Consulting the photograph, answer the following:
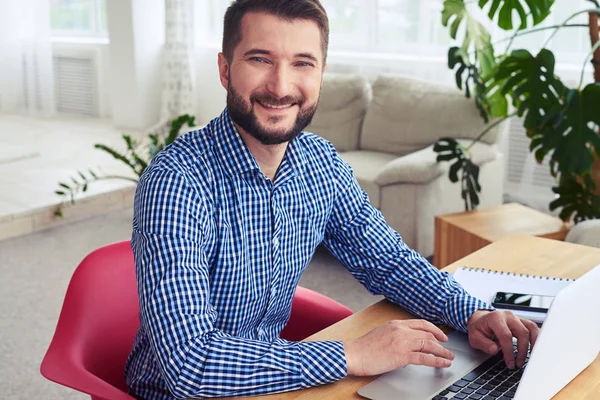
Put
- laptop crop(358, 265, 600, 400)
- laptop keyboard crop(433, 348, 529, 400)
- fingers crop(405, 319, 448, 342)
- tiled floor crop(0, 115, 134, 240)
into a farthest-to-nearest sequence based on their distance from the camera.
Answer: tiled floor crop(0, 115, 134, 240) → fingers crop(405, 319, 448, 342) → laptop keyboard crop(433, 348, 529, 400) → laptop crop(358, 265, 600, 400)

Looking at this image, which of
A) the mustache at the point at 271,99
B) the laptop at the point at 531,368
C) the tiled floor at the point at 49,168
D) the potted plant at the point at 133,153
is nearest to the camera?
the laptop at the point at 531,368

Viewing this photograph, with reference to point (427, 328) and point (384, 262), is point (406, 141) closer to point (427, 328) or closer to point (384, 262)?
point (384, 262)

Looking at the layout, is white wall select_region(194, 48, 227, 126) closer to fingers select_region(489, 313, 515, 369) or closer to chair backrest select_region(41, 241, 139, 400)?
chair backrest select_region(41, 241, 139, 400)

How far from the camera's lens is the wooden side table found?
3621 mm

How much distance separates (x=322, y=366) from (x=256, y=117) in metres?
0.48

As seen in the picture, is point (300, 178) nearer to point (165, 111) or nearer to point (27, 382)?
point (27, 382)

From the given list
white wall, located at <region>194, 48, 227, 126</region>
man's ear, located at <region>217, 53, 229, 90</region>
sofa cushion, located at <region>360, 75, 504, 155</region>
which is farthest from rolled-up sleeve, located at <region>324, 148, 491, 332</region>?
white wall, located at <region>194, 48, 227, 126</region>

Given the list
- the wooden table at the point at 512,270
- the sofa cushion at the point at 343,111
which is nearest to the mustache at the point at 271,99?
the wooden table at the point at 512,270

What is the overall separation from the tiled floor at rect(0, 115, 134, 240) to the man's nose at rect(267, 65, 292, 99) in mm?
3698

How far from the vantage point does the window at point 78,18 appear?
829 centimetres

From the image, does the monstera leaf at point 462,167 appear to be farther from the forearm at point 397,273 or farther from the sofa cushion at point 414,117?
the forearm at point 397,273

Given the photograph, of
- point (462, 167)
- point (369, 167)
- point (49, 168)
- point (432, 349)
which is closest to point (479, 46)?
point (462, 167)

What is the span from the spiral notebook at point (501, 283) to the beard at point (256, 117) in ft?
1.65

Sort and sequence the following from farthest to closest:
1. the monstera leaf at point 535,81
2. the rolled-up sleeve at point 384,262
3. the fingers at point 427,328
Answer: the monstera leaf at point 535,81
the rolled-up sleeve at point 384,262
the fingers at point 427,328
